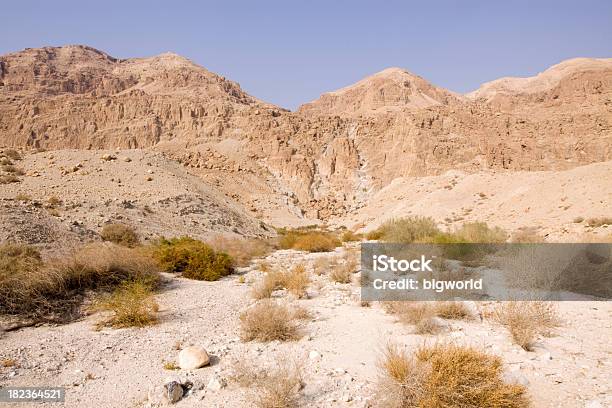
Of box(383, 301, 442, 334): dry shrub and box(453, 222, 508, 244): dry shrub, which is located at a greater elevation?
box(453, 222, 508, 244): dry shrub

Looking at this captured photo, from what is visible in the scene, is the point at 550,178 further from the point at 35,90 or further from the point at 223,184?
the point at 35,90

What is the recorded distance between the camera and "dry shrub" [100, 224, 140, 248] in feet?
46.1

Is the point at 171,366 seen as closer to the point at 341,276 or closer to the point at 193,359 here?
the point at 193,359

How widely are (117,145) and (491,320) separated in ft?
198

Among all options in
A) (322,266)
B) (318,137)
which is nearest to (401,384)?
(322,266)

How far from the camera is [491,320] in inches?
252

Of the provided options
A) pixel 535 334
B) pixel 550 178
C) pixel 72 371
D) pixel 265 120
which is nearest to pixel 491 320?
pixel 535 334

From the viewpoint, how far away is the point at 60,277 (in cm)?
779

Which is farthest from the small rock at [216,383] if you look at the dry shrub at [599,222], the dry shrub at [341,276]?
the dry shrub at [599,222]

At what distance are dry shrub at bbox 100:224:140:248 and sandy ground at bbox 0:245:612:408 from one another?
7.33 meters

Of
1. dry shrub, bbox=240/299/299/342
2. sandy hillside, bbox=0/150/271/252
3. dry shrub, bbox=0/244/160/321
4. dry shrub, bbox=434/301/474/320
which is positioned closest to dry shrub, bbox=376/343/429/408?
dry shrub, bbox=240/299/299/342

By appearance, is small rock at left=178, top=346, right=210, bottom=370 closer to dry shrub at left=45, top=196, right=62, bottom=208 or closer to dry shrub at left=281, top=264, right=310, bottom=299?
dry shrub at left=281, top=264, right=310, bottom=299

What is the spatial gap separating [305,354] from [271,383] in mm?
1328

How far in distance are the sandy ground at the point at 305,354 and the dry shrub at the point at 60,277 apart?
2.20 feet
